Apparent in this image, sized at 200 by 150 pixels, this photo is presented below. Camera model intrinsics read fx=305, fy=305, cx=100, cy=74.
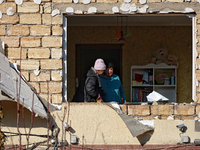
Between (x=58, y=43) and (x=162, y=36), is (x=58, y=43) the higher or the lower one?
the lower one

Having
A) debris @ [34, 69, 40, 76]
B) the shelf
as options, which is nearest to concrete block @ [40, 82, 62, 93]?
debris @ [34, 69, 40, 76]

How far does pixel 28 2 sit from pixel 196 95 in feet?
9.27

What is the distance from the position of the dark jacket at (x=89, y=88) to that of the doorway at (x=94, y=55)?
129 inches

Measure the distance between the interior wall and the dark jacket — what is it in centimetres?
326

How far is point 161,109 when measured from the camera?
4516mm

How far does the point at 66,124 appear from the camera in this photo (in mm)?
4340

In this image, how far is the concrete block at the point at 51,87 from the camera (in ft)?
14.8

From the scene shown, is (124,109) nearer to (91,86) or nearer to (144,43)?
(91,86)

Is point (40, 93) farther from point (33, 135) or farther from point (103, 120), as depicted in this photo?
point (103, 120)

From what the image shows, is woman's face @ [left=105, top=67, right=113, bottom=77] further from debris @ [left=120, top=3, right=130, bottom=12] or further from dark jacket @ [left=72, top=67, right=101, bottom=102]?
debris @ [left=120, top=3, right=130, bottom=12]

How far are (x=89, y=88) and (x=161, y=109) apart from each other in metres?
1.14

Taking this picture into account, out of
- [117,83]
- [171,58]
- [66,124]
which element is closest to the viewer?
[66,124]

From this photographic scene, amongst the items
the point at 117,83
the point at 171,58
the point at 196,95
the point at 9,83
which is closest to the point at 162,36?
the point at 171,58

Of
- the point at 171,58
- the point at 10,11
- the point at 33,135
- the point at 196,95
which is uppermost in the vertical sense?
the point at 10,11
